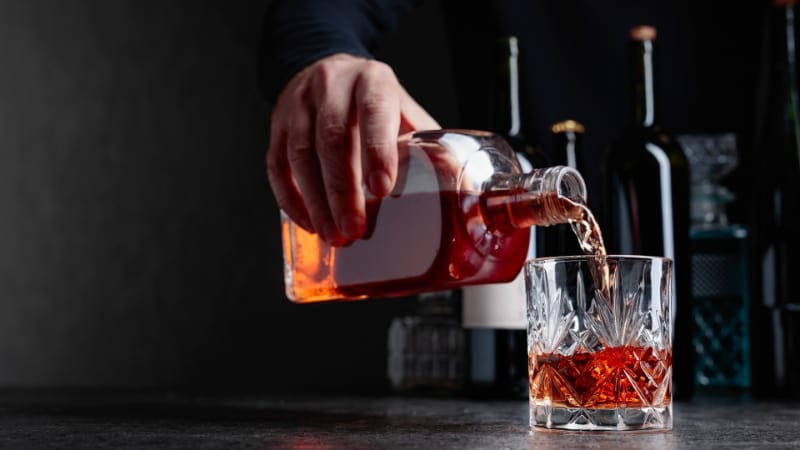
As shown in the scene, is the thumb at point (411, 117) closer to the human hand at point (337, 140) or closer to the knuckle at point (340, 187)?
the human hand at point (337, 140)

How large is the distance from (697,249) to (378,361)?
2.58 ft

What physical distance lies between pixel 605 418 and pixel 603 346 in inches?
2.0

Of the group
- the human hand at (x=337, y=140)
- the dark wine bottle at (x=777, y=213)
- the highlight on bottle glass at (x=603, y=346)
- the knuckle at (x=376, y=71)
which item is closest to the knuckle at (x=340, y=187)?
the human hand at (x=337, y=140)

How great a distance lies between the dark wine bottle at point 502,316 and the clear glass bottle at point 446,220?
22 cm

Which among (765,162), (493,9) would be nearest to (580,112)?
(493,9)

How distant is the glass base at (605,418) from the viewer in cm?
73

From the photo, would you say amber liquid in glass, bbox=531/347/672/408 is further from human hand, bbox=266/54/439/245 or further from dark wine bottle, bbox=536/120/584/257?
dark wine bottle, bbox=536/120/584/257

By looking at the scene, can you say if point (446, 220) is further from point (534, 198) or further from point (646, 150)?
point (646, 150)

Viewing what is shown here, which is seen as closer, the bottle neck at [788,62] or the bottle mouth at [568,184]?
the bottle mouth at [568,184]

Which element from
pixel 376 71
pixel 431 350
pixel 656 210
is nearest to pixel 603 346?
Result: pixel 376 71

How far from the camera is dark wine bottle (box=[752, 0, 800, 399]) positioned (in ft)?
4.11

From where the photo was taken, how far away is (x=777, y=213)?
1.34 metres

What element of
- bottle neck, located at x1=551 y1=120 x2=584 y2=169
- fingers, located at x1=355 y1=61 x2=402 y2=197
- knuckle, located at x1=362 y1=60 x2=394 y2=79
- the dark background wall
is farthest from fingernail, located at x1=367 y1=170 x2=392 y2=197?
the dark background wall

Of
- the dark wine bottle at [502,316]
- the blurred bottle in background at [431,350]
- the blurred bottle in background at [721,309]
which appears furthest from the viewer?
the blurred bottle in background at [431,350]
